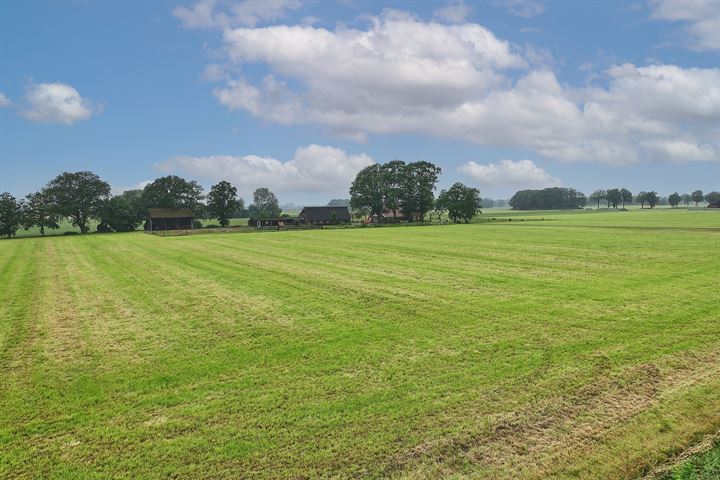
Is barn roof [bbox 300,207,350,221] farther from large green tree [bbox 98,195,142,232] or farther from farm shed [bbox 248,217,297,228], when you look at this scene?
large green tree [bbox 98,195,142,232]

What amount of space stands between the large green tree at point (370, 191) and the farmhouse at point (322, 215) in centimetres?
525

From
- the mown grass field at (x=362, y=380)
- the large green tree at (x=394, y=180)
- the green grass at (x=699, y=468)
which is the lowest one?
the green grass at (x=699, y=468)

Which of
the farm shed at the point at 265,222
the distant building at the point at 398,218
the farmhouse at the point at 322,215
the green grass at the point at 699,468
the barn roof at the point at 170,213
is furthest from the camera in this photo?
the farmhouse at the point at 322,215

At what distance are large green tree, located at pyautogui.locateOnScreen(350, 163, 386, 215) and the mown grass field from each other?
96286 mm

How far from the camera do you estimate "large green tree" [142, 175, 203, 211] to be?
374ft

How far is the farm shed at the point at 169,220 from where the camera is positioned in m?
97.1

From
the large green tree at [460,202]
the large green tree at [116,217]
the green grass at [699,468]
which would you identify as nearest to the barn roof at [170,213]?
the large green tree at [116,217]

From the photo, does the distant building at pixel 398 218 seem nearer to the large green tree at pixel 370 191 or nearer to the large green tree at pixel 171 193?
the large green tree at pixel 370 191

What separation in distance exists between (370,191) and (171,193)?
2153 inches

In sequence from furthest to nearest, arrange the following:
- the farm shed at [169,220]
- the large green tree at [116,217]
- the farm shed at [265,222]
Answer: the farm shed at [265,222], the farm shed at [169,220], the large green tree at [116,217]

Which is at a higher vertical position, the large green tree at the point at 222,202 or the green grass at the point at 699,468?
the large green tree at the point at 222,202

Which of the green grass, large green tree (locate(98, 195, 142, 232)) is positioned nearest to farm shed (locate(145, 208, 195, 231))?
large green tree (locate(98, 195, 142, 232))

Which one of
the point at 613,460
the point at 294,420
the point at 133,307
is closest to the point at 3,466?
the point at 294,420

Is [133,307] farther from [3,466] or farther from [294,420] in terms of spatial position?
[294,420]
